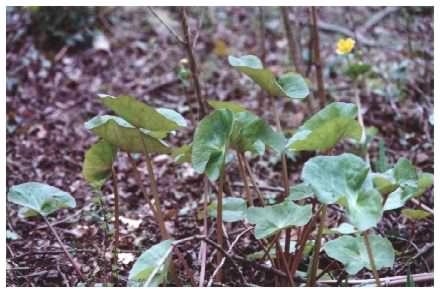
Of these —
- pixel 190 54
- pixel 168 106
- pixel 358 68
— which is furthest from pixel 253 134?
pixel 168 106

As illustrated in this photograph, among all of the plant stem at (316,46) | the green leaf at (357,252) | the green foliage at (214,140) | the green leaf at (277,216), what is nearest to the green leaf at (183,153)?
the green foliage at (214,140)

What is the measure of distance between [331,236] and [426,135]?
882mm

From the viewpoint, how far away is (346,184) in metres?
1.09

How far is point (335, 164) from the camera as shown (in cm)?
112

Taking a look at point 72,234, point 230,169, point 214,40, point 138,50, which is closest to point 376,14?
point 214,40

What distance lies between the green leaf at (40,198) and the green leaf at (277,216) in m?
0.43

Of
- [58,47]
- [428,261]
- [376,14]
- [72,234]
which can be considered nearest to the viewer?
[428,261]

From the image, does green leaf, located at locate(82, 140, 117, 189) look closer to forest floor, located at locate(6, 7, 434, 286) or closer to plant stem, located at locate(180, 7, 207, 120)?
forest floor, located at locate(6, 7, 434, 286)

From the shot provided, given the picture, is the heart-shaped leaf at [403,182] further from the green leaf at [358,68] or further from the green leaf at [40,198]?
the green leaf at [358,68]

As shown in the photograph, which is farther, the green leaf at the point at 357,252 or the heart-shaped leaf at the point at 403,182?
the heart-shaped leaf at the point at 403,182

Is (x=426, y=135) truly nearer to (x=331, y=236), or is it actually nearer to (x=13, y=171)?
(x=331, y=236)

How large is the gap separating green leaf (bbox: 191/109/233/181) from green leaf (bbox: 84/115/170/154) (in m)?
0.13

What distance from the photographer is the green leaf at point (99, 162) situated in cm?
140

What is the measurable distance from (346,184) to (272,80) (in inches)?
15.8
